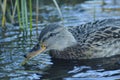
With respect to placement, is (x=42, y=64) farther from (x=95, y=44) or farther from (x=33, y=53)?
(x=95, y=44)

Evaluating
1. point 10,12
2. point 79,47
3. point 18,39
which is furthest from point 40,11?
point 79,47

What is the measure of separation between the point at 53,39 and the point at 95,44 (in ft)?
2.79

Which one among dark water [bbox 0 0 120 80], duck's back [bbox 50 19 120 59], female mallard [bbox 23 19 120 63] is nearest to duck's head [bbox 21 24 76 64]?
female mallard [bbox 23 19 120 63]

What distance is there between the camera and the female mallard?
8.75 m

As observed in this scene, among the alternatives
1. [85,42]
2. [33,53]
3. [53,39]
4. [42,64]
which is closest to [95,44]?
[85,42]

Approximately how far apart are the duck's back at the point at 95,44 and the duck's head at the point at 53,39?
0.40 feet

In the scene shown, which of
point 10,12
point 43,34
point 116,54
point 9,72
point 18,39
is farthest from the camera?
point 10,12

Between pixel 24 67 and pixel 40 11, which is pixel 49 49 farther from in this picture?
pixel 40 11

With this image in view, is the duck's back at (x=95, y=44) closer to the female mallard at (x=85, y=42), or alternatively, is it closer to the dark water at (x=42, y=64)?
the female mallard at (x=85, y=42)

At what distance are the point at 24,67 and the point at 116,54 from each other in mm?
1987

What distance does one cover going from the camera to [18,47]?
9.16m

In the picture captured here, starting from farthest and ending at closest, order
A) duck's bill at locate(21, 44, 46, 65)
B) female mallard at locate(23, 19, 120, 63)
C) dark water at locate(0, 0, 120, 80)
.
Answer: female mallard at locate(23, 19, 120, 63) < duck's bill at locate(21, 44, 46, 65) < dark water at locate(0, 0, 120, 80)

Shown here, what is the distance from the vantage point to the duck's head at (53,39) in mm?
8305

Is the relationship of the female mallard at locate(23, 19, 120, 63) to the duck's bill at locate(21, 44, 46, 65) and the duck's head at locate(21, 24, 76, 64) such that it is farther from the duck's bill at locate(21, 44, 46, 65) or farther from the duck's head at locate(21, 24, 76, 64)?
the duck's bill at locate(21, 44, 46, 65)
